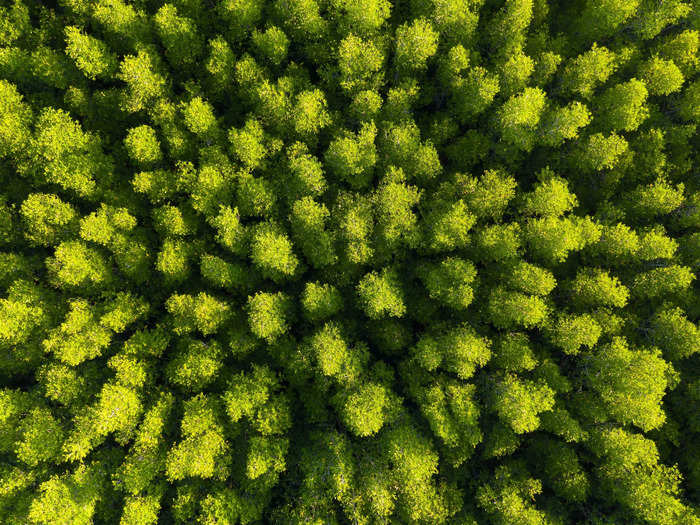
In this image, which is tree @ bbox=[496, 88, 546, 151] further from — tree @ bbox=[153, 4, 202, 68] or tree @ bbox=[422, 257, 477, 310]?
tree @ bbox=[153, 4, 202, 68]

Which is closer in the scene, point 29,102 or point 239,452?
point 239,452

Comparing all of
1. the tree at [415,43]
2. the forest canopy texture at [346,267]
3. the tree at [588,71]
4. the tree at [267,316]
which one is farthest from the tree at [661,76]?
the tree at [267,316]

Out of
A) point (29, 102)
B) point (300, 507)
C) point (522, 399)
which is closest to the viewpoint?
point (522, 399)

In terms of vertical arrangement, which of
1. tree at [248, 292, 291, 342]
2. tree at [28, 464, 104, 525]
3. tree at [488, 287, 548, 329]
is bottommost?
tree at [28, 464, 104, 525]

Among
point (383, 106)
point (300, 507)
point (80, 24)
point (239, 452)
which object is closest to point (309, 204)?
point (383, 106)

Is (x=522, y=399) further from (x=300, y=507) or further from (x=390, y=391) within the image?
(x=300, y=507)

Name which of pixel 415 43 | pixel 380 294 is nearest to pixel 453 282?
pixel 380 294

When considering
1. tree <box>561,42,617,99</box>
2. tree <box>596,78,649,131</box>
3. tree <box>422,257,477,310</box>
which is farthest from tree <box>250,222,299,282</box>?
tree <box>596,78,649,131</box>

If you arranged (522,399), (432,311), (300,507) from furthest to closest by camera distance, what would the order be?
(432,311) < (300,507) < (522,399)

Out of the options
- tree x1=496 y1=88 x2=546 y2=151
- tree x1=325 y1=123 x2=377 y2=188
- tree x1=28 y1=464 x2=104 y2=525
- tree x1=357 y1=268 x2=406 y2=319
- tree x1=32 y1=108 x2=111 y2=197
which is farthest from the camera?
tree x1=32 y1=108 x2=111 y2=197
